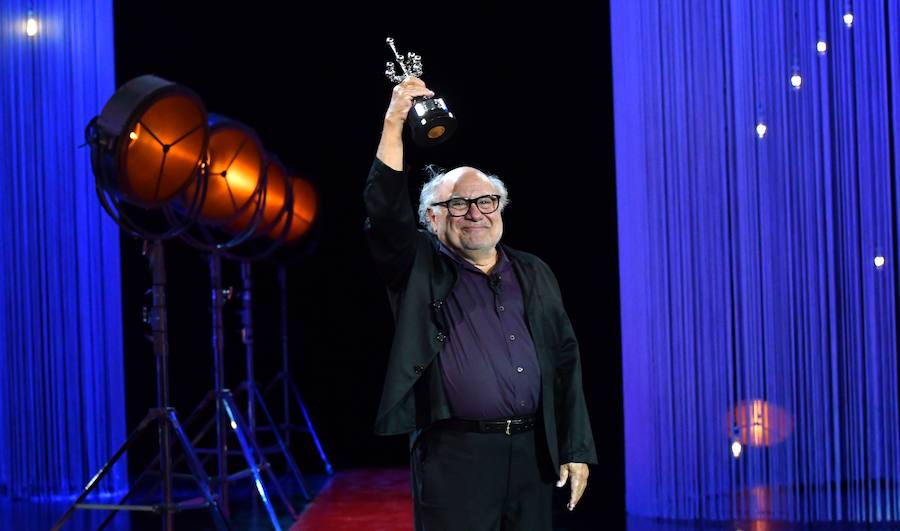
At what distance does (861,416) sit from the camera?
4.74 m

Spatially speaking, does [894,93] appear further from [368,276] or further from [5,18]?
[5,18]

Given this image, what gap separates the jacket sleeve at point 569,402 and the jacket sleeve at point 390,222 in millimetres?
469

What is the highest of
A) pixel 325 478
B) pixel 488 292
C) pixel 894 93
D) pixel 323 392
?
pixel 894 93

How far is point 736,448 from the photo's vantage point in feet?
15.8

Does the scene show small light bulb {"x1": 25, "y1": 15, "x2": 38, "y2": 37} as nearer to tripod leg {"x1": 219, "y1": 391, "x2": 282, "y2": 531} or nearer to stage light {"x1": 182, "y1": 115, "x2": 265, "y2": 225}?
stage light {"x1": 182, "y1": 115, "x2": 265, "y2": 225}

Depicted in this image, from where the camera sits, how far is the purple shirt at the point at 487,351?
257 cm

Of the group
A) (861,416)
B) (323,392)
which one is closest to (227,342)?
(323,392)

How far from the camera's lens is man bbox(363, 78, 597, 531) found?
2.53 metres

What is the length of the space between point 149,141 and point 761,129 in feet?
9.52

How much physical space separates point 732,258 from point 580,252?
5.36 ft

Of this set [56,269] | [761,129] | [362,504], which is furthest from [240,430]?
[761,129]

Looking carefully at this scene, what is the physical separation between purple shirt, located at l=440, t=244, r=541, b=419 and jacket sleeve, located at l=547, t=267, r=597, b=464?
5.1 inches

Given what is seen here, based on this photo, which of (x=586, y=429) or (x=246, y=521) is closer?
(x=586, y=429)

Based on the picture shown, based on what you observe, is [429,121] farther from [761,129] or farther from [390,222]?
[761,129]
